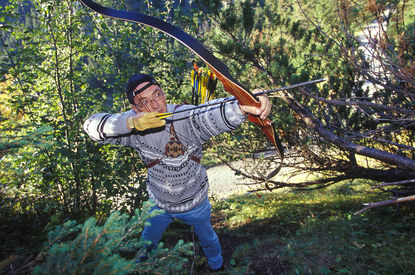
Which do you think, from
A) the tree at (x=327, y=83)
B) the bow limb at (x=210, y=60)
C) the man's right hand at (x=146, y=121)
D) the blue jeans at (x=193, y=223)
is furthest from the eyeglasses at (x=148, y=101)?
the tree at (x=327, y=83)

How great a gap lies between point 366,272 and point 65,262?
9.38 ft

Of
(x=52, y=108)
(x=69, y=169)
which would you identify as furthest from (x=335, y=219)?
(x=52, y=108)

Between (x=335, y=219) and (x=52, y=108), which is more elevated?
(x=52, y=108)

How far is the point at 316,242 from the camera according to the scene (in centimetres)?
301

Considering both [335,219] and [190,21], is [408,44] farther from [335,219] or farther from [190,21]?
[190,21]

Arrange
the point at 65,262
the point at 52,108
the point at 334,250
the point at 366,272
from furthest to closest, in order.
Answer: the point at 52,108, the point at 334,250, the point at 366,272, the point at 65,262

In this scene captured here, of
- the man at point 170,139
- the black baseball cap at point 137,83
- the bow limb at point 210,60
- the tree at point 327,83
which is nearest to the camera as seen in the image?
the bow limb at point 210,60

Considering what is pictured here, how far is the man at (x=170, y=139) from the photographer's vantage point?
186 cm

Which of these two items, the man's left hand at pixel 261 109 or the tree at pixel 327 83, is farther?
the tree at pixel 327 83

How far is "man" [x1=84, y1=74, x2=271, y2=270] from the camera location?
186cm

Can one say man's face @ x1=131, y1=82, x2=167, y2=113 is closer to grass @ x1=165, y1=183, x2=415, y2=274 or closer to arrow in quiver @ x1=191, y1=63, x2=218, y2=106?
arrow in quiver @ x1=191, y1=63, x2=218, y2=106

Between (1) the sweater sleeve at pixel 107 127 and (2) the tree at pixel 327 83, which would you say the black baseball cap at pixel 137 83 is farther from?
(2) the tree at pixel 327 83

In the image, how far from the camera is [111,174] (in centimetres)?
346

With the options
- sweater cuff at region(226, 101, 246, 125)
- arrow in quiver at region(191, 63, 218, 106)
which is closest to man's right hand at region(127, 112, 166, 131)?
sweater cuff at region(226, 101, 246, 125)
